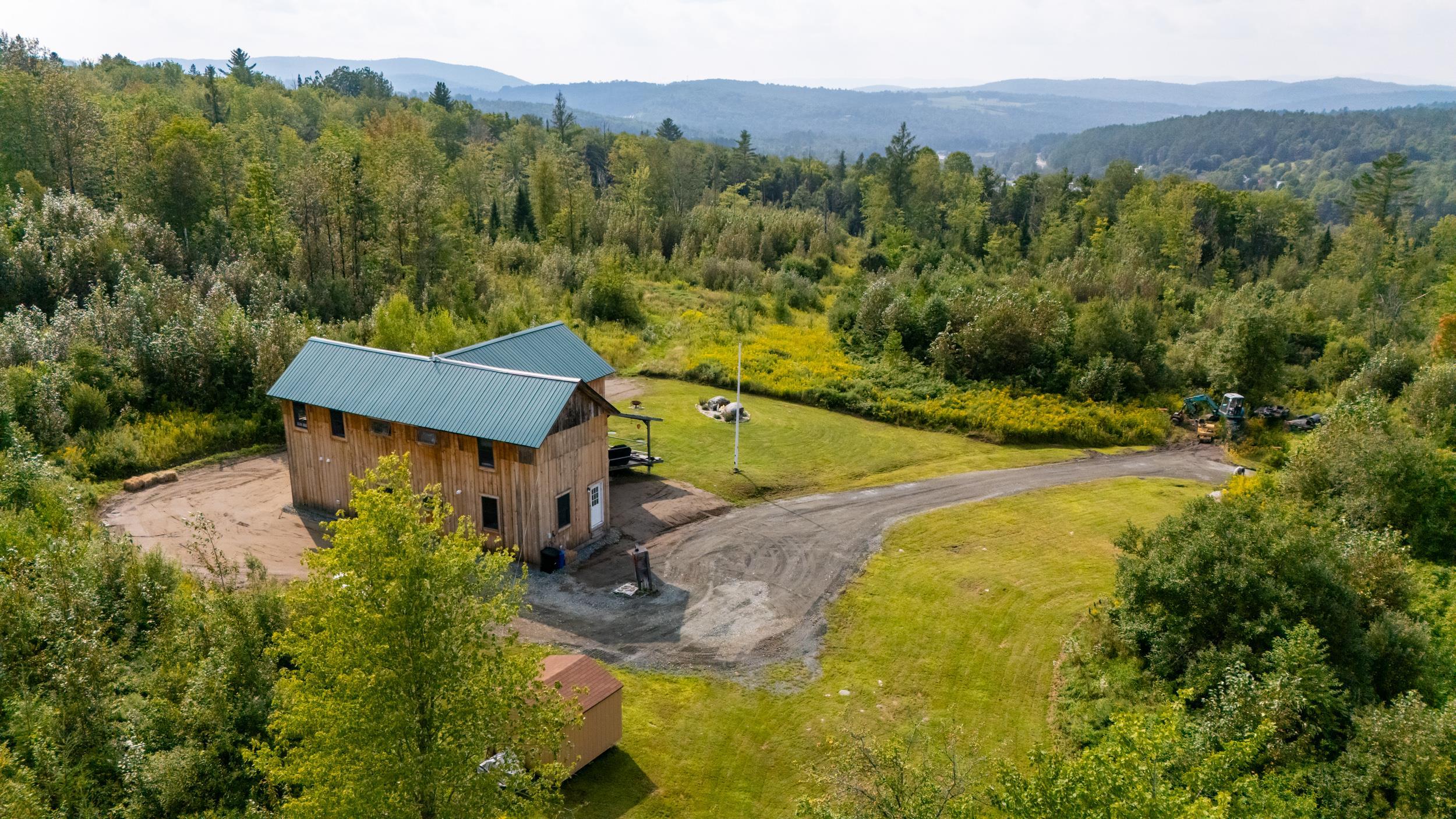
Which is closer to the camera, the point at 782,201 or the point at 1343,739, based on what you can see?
the point at 1343,739

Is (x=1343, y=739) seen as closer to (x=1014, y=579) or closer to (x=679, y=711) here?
(x=1014, y=579)

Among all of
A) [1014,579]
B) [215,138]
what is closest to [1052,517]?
[1014,579]

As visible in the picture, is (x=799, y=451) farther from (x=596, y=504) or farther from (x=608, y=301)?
(x=608, y=301)

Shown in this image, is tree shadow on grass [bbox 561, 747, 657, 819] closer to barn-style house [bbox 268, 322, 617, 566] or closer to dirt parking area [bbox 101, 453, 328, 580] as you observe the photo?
barn-style house [bbox 268, 322, 617, 566]

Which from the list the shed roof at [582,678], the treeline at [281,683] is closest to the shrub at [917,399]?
the shed roof at [582,678]

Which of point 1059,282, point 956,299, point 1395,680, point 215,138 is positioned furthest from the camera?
point 1059,282

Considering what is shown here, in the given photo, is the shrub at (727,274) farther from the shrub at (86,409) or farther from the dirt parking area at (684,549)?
the shrub at (86,409)
